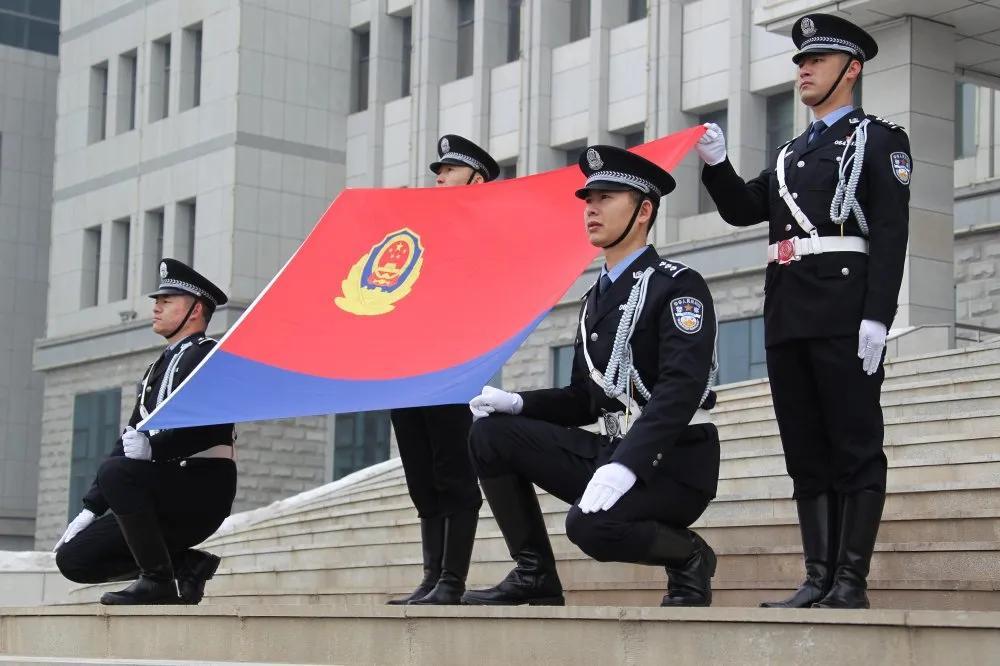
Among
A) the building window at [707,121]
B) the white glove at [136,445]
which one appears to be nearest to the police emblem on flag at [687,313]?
the white glove at [136,445]

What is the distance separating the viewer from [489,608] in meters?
6.60

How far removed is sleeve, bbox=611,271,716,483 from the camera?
255 inches

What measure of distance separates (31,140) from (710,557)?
3403 centimetres

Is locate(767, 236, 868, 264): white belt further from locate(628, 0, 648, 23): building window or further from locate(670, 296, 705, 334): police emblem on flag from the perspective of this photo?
locate(628, 0, 648, 23): building window

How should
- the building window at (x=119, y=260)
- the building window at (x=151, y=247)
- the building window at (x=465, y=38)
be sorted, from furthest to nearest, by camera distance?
the building window at (x=119, y=260) < the building window at (x=151, y=247) < the building window at (x=465, y=38)

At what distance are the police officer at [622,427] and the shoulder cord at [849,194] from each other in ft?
1.86

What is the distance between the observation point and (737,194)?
7113 millimetres

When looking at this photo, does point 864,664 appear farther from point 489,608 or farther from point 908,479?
point 908,479

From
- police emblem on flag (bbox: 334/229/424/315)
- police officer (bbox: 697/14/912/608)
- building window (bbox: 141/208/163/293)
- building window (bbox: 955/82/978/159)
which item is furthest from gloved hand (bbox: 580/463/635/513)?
building window (bbox: 141/208/163/293)

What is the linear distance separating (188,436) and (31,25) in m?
32.5

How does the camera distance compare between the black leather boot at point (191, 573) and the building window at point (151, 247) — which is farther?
the building window at point (151, 247)

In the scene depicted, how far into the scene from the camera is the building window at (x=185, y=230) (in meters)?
31.5

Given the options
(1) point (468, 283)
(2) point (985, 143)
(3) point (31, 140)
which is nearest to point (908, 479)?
(1) point (468, 283)

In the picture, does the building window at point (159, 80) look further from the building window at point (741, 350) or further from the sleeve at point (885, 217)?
the sleeve at point (885, 217)
